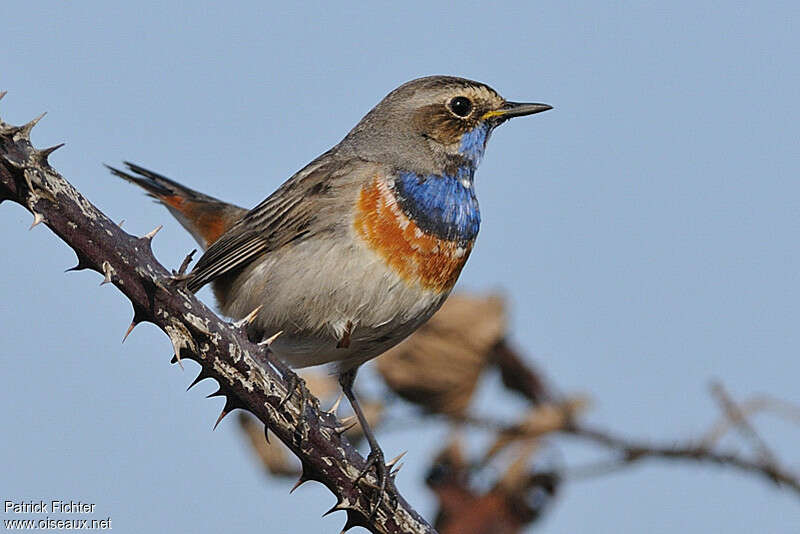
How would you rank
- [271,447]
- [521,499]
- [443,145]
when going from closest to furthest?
[521,499], [271,447], [443,145]

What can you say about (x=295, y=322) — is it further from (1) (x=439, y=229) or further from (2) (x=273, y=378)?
(2) (x=273, y=378)

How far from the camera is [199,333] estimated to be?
3.53 m

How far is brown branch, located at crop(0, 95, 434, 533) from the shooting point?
3127mm

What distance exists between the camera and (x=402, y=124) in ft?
22.0

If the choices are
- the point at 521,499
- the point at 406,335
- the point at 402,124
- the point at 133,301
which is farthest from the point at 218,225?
the point at 133,301

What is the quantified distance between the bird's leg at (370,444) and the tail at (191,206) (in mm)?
1577

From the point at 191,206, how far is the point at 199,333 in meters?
4.18

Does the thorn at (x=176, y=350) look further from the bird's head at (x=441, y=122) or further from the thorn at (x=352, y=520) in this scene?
the bird's head at (x=441, y=122)

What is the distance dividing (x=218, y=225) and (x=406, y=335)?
1999 mm

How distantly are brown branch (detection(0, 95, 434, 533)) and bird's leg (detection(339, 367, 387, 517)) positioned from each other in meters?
0.03

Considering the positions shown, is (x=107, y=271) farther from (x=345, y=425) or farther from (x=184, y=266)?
(x=345, y=425)

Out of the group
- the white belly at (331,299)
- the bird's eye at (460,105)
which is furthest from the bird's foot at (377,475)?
the bird's eye at (460,105)

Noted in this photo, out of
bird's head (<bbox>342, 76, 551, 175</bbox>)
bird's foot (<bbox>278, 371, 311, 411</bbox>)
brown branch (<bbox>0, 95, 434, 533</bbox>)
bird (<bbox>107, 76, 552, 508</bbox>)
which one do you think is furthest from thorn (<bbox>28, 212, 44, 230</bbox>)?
bird's head (<bbox>342, 76, 551, 175</bbox>)

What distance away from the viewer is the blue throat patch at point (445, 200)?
19.6ft
